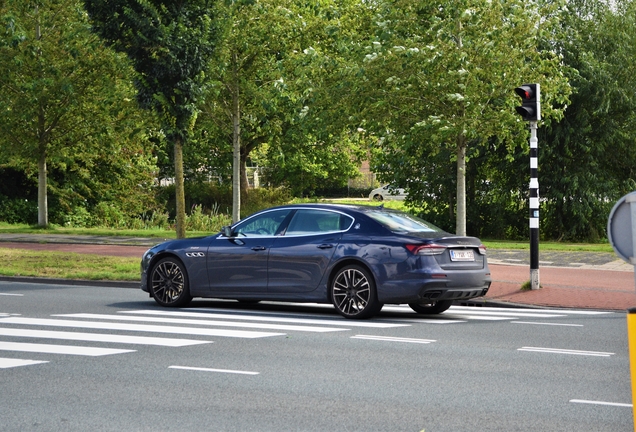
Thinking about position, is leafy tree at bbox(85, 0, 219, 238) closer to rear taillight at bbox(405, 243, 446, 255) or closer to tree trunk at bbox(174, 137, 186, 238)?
tree trunk at bbox(174, 137, 186, 238)

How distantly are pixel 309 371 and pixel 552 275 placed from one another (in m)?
12.1

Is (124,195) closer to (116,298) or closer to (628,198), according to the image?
(116,298)

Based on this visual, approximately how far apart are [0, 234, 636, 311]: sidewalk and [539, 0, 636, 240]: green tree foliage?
7.79 m

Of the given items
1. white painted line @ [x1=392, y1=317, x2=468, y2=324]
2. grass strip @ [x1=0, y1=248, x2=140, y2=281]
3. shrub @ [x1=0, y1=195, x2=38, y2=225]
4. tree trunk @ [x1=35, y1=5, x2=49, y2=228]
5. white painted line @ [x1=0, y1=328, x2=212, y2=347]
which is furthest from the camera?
shrub @ [x1=0, y1=195, x2=38, y2=225]

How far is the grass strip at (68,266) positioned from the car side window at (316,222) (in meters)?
6.35

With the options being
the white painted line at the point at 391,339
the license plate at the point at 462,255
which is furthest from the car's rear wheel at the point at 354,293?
the white painted line at the point at 391,339

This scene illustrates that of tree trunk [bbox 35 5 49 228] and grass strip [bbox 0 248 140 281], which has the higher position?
tree trunk [bbox 35 5 49 228]

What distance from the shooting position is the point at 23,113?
36.0m

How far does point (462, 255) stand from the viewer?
44.1ft

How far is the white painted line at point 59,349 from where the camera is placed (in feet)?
34.2

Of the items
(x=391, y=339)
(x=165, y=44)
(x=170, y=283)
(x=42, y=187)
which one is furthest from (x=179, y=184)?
(x=42, y=187)

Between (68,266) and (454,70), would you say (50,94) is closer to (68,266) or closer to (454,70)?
(68,266)

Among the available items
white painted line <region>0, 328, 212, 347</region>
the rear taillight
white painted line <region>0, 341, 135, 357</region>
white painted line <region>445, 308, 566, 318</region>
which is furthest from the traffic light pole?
white painted line <region>0, 341, 135, 357</region>

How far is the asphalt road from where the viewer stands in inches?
285
